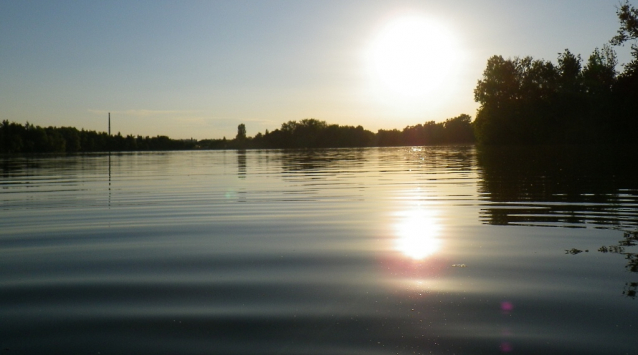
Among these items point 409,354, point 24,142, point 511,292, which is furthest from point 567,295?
point 24,142

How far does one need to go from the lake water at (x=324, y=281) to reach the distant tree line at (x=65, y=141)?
140636 mm

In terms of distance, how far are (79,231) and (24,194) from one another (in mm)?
9448

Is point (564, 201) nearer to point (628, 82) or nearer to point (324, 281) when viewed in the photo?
point (324, 281)

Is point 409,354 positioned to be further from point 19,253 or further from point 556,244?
point 19,253

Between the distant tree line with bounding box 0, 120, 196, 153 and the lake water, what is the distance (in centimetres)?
14064

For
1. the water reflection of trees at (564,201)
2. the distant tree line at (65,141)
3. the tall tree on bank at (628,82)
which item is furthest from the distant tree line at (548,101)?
the distant tree line at (65,141)

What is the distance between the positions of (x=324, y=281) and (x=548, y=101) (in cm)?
10042

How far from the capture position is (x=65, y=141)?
6526 inches

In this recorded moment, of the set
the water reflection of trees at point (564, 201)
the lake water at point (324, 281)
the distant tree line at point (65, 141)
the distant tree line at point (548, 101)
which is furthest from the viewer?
the distant tree line at point (65, 141)

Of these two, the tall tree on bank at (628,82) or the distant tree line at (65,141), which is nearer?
the tall tree on bank at (628,82)

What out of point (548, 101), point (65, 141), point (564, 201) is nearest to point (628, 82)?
point (548, 101)

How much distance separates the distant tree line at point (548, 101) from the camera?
3346 inches

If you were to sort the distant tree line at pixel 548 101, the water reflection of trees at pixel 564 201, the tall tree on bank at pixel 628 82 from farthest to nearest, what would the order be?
the distant tree line at pixel 548 101 → the tall tree on bank at pixel 628 82 → the water reflection of trees at pixel 564 201

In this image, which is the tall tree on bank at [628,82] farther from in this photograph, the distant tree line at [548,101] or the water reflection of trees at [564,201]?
the water reflection of trees at [564,201]
